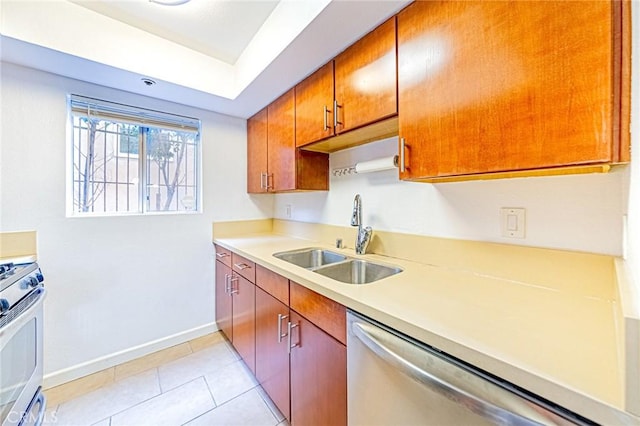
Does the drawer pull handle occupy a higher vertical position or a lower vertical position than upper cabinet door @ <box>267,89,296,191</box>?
lower

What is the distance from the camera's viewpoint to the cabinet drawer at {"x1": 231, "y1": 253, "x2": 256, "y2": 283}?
162 centimetres

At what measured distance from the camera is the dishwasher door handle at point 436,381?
1.67ft

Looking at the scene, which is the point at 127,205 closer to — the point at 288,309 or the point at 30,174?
the point at 30,174

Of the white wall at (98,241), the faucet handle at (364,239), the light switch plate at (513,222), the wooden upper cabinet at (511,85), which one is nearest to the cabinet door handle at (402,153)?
the wooden upper cabinet at (511,85)

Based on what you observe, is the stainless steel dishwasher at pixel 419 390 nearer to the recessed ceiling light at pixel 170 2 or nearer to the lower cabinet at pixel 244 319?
the lower cabinet at pixel 244 319

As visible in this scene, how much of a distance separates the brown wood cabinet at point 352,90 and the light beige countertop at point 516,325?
789 mm

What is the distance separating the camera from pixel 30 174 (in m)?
1.59

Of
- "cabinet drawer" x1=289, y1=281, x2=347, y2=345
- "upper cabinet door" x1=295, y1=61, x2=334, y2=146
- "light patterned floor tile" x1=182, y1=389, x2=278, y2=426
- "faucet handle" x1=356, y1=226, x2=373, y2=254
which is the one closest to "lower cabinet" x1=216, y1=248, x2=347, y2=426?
"cabinet drawer" x1=289, y1=281, x2=347, y2=345

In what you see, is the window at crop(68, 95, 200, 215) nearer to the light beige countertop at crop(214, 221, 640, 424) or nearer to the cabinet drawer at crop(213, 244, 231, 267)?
the cabinet drawer at crop(213, 244, 231, 267)

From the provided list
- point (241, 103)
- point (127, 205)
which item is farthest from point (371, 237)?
point (127, 205)

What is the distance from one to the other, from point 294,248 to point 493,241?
121 centimetres

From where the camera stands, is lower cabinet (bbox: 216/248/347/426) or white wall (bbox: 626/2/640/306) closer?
white wall (bbox: 626/2/640/306)

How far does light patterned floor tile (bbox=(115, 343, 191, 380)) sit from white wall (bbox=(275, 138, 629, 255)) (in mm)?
1689

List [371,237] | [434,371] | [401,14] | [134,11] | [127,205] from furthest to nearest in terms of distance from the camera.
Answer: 1. [127,205]
2. [371,237]
3. [134,11]
4. [401,14]
5. [434,371]
